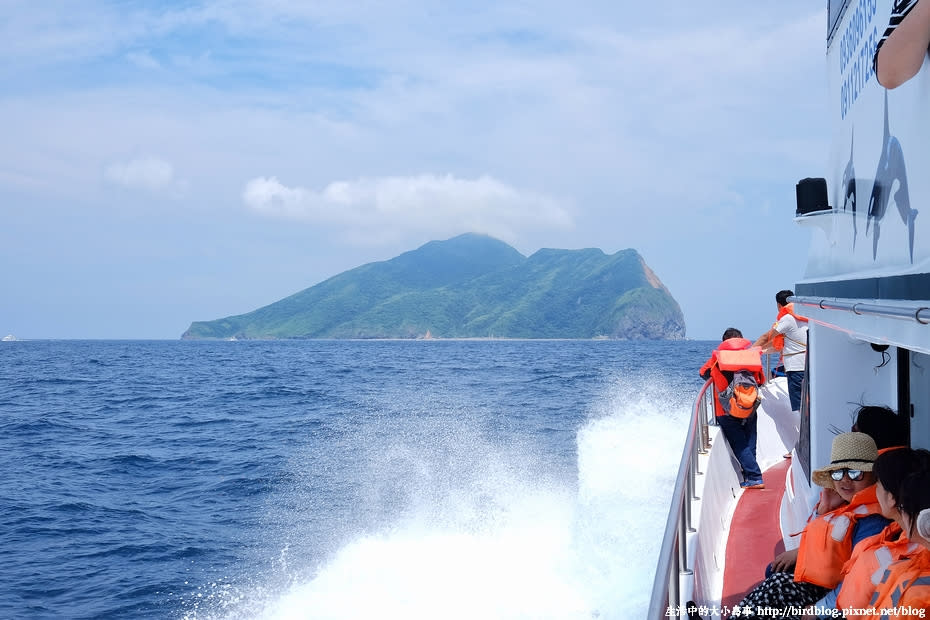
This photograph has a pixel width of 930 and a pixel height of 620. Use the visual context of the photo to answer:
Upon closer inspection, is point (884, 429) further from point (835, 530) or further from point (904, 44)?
point (904, 44)

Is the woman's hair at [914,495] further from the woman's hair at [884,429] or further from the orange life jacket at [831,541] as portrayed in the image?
the woman's hair at [884,429]

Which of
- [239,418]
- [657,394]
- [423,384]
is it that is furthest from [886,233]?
[423,384]

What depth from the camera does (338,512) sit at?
37.4 feet

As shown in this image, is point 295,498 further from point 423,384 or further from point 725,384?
point 423,384

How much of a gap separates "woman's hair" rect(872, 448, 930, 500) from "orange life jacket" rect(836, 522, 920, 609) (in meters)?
0.15

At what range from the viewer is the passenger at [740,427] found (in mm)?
6043

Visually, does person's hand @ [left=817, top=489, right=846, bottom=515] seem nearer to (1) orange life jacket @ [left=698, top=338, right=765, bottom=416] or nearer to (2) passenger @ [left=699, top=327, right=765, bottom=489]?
(1) orange life jacket @ [left=698, top=338, right=765, bottom=416]

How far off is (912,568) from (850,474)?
2.09ft

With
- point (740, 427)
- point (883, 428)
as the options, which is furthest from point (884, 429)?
point (740, 427)

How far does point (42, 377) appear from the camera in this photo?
4438cm

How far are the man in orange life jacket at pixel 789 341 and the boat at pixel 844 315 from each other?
48.5 inches

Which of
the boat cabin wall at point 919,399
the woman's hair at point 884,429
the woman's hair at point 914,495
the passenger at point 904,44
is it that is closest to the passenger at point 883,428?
the woman's hair at point 884,429

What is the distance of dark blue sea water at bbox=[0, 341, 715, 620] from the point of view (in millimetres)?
7992

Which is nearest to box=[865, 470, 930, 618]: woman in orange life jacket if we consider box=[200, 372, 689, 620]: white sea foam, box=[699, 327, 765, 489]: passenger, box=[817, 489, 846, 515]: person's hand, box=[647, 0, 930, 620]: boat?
box=[647, 0, 930, 620]: boat
